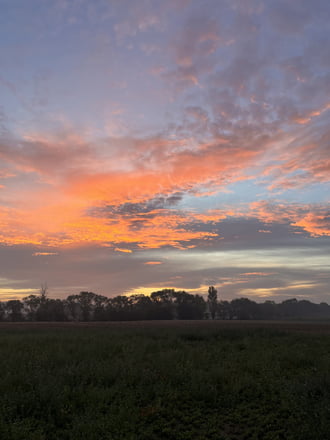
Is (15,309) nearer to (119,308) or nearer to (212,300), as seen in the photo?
(119,308)

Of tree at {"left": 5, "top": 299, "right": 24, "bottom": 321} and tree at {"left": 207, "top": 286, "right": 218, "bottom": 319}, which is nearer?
tree at {"left": 5, "top": 299, "right": 24, "bottom": 321}

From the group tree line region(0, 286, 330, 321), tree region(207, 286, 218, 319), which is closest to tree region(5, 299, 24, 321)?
tree line region(0, 286, 330, 321)

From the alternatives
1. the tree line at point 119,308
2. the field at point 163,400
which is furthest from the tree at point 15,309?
the field at point 163,400

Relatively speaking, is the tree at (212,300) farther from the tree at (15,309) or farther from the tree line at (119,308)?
the tree at (15,309)

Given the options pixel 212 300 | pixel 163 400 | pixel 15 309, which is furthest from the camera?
pixel 212 300

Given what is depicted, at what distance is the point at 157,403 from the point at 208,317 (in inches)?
4199

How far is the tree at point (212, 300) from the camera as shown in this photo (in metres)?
119

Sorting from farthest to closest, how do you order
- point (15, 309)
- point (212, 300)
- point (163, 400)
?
point (212, 300)
point (15, 309)
point (163, 400)

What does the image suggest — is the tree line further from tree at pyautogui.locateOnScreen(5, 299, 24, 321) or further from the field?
the field

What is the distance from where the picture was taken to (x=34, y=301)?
10400 cm

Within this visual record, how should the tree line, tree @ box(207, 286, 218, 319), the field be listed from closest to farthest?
1. the field
2. the tree line
3. tree @ box(207, 286, 218, 319)

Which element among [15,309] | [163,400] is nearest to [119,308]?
[15,309]

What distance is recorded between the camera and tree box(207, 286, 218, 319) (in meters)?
119

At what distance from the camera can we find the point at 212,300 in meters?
121
